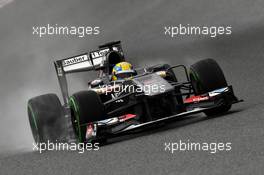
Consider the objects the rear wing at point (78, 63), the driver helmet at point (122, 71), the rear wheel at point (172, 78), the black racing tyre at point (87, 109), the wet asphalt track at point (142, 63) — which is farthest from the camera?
the rear wing at point (78, 63)

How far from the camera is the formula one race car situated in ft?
41.8

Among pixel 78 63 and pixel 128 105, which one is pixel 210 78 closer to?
pixel 128 105

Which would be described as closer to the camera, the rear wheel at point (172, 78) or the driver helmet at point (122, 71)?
the rear wheel at point (172, 78)

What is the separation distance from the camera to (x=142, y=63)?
22.9m

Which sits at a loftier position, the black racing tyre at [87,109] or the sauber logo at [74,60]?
the sauber logo at [74,60]

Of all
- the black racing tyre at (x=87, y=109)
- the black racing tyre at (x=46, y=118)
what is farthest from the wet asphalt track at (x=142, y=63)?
the black racing tyre at (x=87, y=109)

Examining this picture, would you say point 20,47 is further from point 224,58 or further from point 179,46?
point 224,58

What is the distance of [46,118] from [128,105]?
137 cm

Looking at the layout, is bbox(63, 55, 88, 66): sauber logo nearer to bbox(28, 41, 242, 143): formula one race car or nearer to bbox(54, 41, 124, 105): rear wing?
bbox(54, 41, 124, 105): rear wing

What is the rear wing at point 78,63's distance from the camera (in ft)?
51.5

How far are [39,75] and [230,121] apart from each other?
13.0 m

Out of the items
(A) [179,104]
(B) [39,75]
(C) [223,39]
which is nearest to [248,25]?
(C) [223,39]

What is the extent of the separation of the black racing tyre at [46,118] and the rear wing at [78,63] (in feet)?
5.66

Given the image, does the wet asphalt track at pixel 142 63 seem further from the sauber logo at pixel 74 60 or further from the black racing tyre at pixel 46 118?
the sauber logo at pixel 74 60
